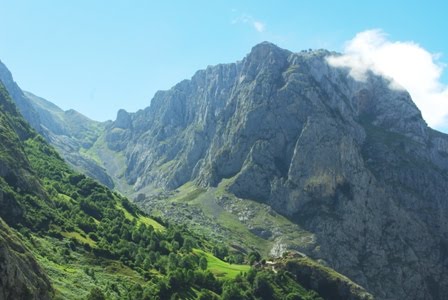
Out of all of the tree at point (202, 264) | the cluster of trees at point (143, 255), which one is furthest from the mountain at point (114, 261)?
the tree at point (202, 264)

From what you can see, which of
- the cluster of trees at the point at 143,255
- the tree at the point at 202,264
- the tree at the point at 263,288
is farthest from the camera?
the tree at the point at 202,264

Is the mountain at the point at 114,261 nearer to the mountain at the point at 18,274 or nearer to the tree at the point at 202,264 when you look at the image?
the tree at the point at 202,264

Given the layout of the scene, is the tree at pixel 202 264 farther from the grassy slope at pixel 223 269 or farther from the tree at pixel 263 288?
the tree at pixel 263 288

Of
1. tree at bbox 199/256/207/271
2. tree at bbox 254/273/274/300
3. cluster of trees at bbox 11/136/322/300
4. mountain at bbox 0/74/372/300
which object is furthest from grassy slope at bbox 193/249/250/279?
tree at bbox 254/273/274/300

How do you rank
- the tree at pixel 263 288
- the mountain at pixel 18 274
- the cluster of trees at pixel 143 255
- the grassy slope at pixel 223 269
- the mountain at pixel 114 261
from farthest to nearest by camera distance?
the grassy slope at pixel 223 269
the tree at pixel 263 288
the cluster of trees at pixel 143 255
the mountain at pixel 114 261
the mountain at pixel 18 274

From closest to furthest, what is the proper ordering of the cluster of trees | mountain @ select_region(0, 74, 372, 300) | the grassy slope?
1. mountain @ select_region(0, 74, 372, 300)
2. the cluster of trees
3. the grassy slope

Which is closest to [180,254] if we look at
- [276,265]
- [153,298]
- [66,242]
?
[276,265]

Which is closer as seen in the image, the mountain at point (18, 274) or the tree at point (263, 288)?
the mountain at point (18, 274)

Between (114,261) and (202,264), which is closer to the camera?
(114,261)

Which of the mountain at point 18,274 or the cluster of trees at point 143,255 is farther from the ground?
the mountain at point 18,274

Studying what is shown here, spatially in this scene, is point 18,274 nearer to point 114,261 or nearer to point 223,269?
point 114,261

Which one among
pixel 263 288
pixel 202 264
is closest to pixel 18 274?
pixel 263 288

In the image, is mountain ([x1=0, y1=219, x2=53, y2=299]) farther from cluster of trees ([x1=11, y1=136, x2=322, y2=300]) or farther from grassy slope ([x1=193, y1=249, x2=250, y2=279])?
grassy slope ([x1=193, y1=249, x2=250, y2=279])

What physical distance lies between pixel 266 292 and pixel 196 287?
768 inches
